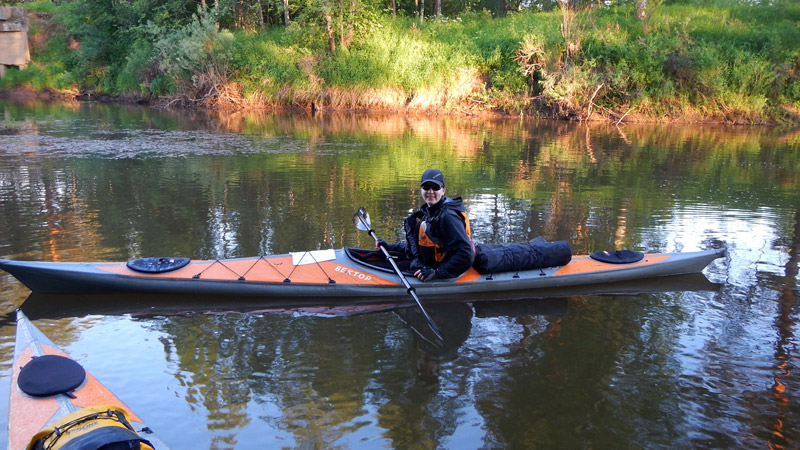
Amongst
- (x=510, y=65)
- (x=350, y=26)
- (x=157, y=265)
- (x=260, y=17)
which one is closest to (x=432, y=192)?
(x=157, y=265)

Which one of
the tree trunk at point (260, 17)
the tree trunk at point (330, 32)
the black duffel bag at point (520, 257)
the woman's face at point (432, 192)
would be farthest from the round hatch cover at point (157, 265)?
the tree trunk at point (260, 17)

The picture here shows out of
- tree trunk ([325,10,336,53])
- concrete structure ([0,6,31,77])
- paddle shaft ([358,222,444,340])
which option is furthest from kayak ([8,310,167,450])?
concrete structure ([0,6,31,77])

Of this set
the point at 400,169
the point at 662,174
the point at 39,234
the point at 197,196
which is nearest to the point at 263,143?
the point at 400,169

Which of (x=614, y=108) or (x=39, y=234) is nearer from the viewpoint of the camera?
(x=39, y=234)

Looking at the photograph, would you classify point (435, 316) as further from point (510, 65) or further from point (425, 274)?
point (510, 65)

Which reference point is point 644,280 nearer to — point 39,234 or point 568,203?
point 568,203

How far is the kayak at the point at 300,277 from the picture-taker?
16.3 ft

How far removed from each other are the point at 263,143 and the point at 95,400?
11.0m

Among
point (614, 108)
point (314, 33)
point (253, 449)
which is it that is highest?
point (314, 33)

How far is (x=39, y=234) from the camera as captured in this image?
258 inches

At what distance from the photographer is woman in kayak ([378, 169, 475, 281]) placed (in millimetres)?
4949

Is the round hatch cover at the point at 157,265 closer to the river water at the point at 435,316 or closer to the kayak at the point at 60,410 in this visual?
the river water at the point at 435,316

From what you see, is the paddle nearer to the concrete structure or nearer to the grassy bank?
the grassy bank

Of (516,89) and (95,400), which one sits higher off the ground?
(516,89)
